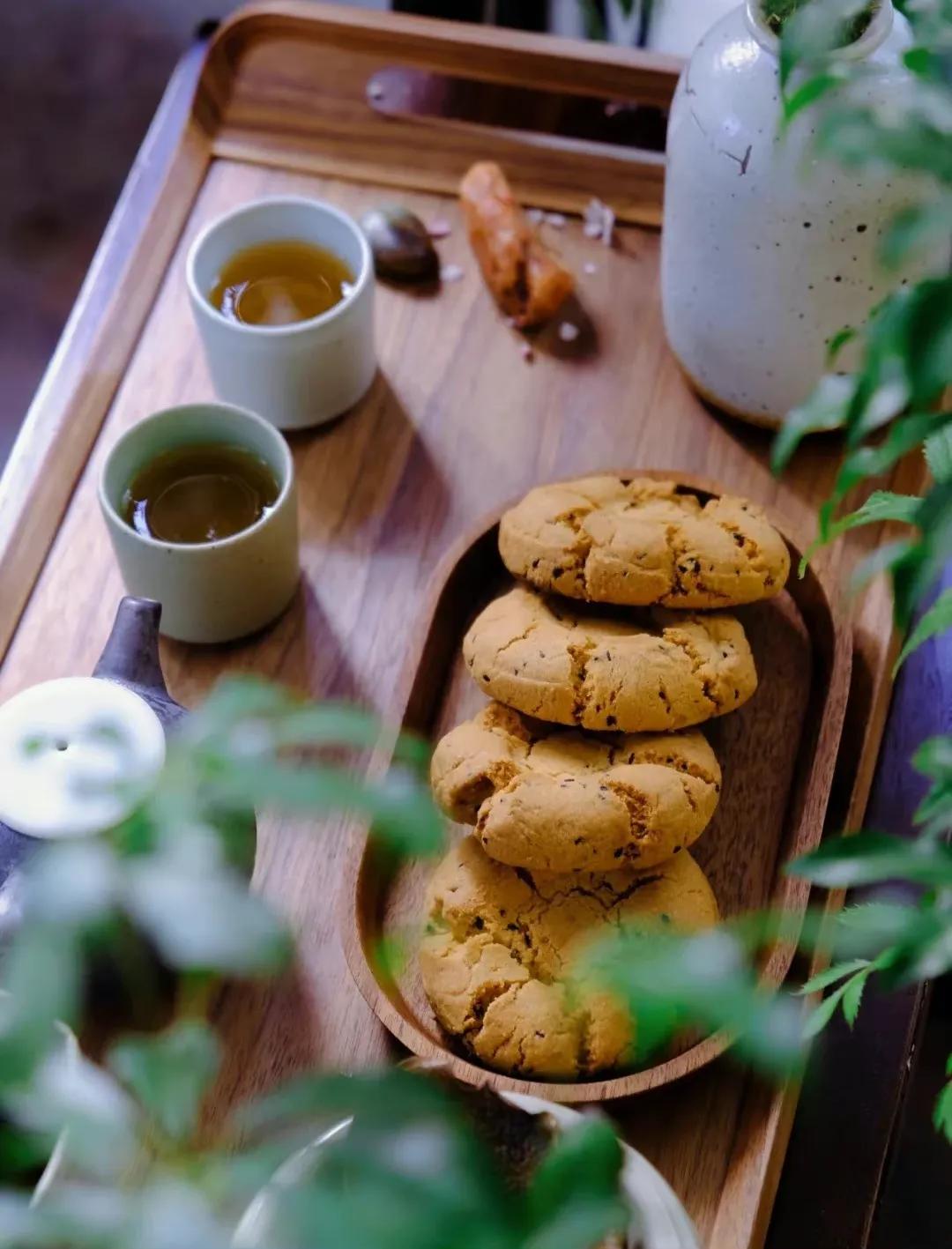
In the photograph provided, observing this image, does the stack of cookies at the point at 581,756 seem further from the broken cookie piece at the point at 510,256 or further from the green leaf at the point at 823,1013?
the broken cookie piece at the point at 510,256

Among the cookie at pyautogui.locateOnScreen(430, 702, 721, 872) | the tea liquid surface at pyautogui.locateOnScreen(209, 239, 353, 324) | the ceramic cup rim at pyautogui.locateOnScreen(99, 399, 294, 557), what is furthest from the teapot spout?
the tea liquid surface at pyautogui.locateOnScreen(209, 239, 353, 324)

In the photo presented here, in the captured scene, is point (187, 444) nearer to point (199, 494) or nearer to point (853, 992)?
point (199, 494)

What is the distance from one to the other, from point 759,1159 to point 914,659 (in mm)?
396

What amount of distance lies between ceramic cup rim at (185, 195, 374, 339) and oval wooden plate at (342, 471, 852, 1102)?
0.20 m

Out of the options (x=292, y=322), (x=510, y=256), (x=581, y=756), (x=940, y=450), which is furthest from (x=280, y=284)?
(x=940, y=450)

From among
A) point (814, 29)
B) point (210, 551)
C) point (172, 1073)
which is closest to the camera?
point (172, 1073)

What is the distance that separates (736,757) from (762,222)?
1.10 feet

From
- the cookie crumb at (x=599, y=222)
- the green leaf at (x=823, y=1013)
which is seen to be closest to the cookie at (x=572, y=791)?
the green leaf at (x=823, y=1013)

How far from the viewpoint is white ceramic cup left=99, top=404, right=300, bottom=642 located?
0.89m

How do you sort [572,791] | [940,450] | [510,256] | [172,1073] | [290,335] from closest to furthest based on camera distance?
[172,1073], [940,450], [572,791], [290,335], [510,256]

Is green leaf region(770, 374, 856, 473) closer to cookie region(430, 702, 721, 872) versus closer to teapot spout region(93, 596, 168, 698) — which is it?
cookie region(430, 702, 721, 872)

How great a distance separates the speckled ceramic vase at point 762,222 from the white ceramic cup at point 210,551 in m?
0.31

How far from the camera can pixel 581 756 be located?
0.81 meters

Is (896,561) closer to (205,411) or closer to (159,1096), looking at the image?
(159,1096)
